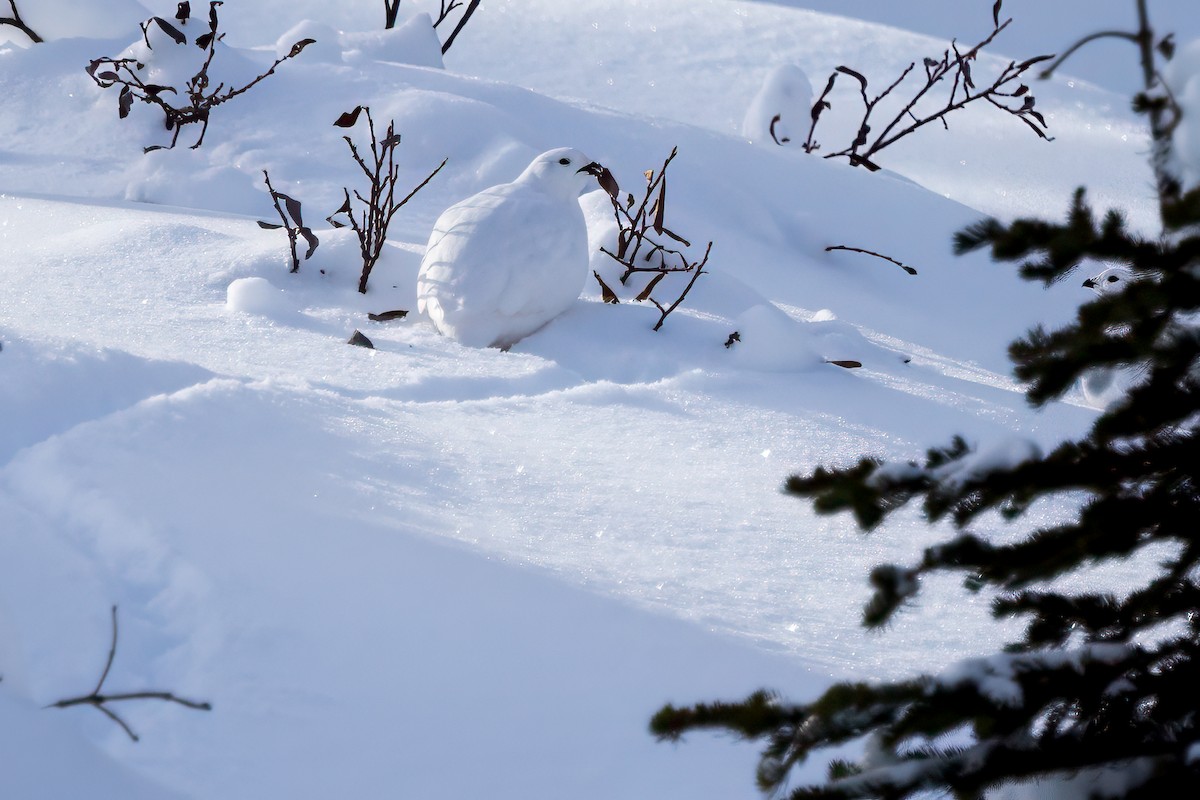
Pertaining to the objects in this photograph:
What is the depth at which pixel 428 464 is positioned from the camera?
203 cm

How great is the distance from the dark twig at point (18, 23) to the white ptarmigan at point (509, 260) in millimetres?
3310

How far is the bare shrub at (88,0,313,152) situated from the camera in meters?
4.34

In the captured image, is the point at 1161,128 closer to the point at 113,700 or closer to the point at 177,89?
the point at 113,700

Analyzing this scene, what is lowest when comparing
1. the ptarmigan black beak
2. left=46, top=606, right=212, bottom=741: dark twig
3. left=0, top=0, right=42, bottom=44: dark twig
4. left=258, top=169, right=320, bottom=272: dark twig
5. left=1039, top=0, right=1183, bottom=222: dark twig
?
left=46, top=606, right=212, bottom=741: dark twig

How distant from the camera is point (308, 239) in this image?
321 centimetres

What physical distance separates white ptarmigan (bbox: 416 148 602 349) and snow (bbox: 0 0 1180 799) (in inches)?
3.3

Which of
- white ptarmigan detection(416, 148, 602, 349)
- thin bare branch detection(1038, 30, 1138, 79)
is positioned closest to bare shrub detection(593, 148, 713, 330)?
white ptarmigan detection(416, 148, 602, 349)

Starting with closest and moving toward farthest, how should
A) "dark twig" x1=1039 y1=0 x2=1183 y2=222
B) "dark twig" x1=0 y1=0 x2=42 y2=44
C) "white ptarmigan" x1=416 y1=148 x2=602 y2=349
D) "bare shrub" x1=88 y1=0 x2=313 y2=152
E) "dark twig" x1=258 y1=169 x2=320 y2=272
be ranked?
1. "dark twig" x1=1039 y1=0 x2=1183 y2=222
2. "white ptarmigan" x1=416 y1=148 x2=602 y2=349
3. "dark twig" x1=258 y1=169 x2=320 y2=272
4. "bare shrub" x1=88 y1=0 x2=313 y2=152
5. "dark twig" x1=0 y1=0 x2=42 y2=44

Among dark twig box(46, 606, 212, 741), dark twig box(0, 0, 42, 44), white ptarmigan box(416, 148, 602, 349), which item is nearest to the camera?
dark twig box(46, 606, 212, 741)

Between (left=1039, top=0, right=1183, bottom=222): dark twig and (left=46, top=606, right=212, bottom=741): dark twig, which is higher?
(left=1039, top=0, right=1183, bottom=222): dark twig

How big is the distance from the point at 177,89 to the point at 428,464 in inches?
126

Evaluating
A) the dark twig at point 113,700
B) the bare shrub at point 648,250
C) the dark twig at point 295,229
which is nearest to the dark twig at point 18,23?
the dark twig at point 295,229

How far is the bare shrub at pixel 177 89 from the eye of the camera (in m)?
4.34

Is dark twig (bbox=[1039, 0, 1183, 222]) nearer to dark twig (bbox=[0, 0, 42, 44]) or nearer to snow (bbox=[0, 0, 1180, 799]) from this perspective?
snow (bbox=[0, 0, 1180, 799])
